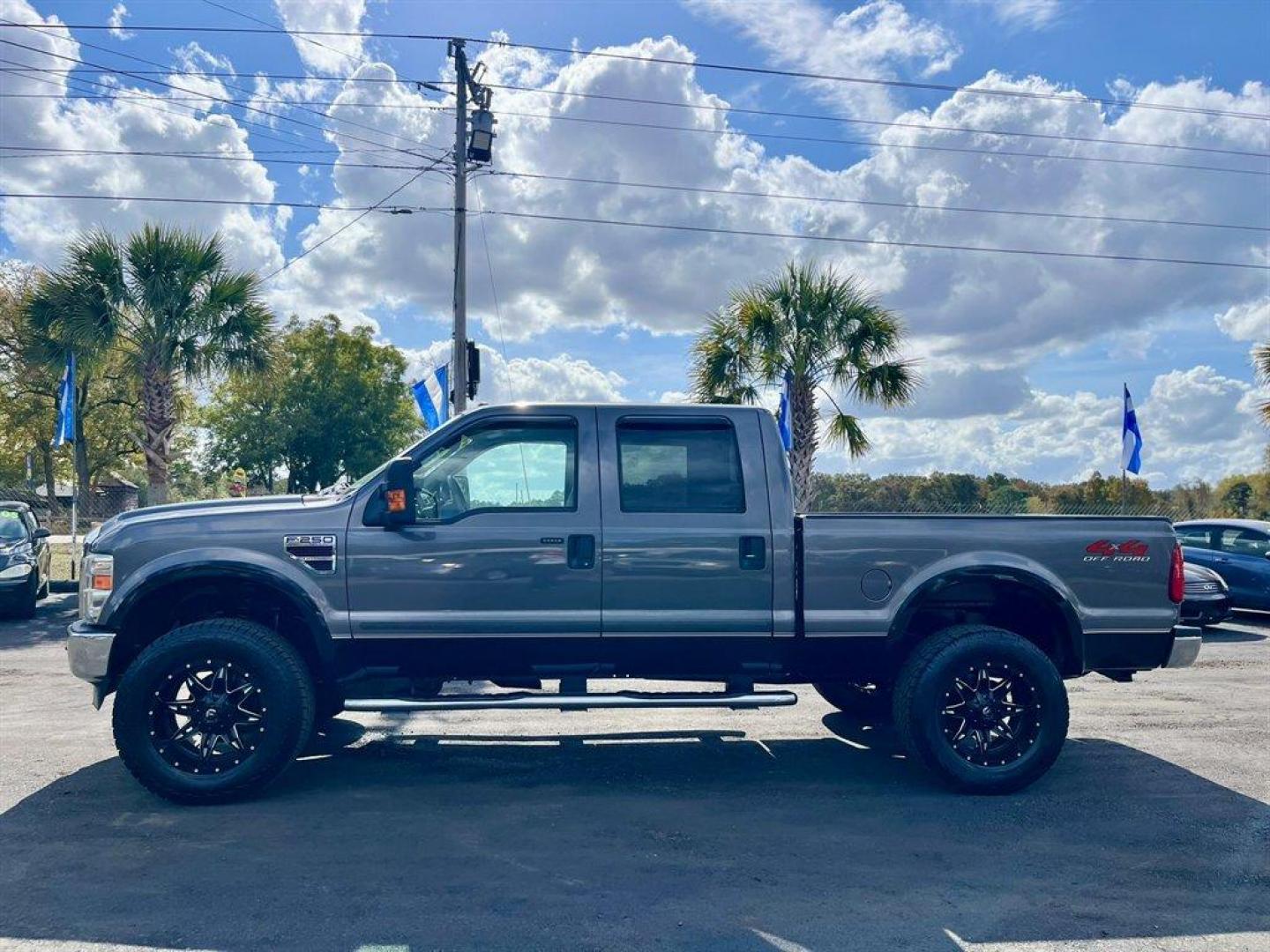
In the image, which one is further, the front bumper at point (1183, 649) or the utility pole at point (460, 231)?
the utility pole at point (460, 231)

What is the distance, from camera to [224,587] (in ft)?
18.0

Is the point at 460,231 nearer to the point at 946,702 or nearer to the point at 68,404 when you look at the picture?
the point at 68,404

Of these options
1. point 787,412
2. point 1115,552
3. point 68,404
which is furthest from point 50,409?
point 1115,552

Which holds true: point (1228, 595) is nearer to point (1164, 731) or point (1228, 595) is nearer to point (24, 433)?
point (1164, 731)

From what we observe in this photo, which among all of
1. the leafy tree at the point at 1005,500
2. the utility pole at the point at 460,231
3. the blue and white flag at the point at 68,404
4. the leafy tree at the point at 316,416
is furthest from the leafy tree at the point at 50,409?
the leafy tree at the point at 1005,500

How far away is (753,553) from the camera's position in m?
5.42

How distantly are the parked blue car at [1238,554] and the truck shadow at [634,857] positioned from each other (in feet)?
29.7

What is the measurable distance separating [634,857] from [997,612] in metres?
2.80

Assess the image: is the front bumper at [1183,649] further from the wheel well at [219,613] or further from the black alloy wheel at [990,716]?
the wheel well at [219,613]

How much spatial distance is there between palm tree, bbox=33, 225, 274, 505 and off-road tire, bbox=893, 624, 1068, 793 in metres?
16.1

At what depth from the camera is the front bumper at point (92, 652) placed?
5.19 meters

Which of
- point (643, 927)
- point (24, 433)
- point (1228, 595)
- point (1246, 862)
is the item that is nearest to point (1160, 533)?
point (1246, 862)

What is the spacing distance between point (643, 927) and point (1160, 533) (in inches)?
149

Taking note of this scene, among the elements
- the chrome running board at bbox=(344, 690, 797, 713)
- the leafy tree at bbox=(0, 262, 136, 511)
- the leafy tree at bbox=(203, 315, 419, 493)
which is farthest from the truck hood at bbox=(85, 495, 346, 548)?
the leafy tree at bbox=(203, 315, 419, 493)
